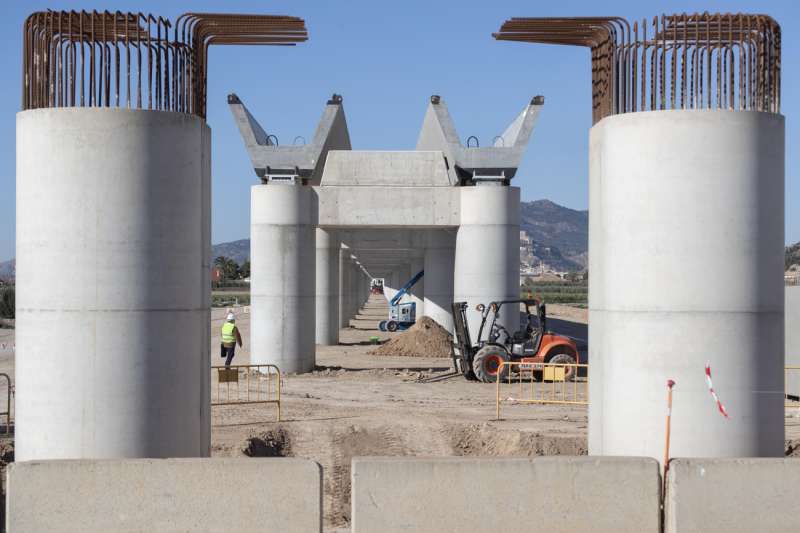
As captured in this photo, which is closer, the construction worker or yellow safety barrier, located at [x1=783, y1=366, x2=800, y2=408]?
yellow safety barrier, located at [x1=783, y1=366, x2=800, y2=408]

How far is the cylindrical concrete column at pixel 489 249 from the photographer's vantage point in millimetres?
29578

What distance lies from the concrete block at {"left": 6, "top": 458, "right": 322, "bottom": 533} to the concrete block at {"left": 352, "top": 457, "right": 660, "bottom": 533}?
0.51m

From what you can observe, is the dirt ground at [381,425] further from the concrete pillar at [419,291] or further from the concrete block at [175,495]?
the concrete pillar at [419,291]

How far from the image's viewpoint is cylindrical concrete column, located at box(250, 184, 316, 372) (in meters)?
28.5

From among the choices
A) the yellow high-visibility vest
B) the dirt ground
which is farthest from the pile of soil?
the yellow high-visibility vest

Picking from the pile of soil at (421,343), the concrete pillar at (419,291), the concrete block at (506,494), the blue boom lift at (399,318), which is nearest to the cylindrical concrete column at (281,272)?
the pile of soil at (421,343)

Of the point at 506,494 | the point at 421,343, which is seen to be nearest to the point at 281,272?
the point at 421,343

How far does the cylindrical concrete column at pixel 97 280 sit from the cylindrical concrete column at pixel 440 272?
29.5 metres

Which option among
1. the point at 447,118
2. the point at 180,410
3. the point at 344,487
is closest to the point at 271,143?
the point at 447,118

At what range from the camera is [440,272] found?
133ft

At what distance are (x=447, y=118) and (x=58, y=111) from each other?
20637 millimetres

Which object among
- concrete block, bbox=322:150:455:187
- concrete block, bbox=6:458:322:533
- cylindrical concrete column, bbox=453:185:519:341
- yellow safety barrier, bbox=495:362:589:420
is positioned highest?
concrete block, bbox=322:150:455:187

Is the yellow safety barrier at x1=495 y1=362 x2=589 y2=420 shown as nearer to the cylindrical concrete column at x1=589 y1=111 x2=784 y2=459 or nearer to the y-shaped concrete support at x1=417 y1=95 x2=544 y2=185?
the y-shaped concrete support at x1=417 y1=95 x2=544 y2=185

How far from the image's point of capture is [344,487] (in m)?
13.6
